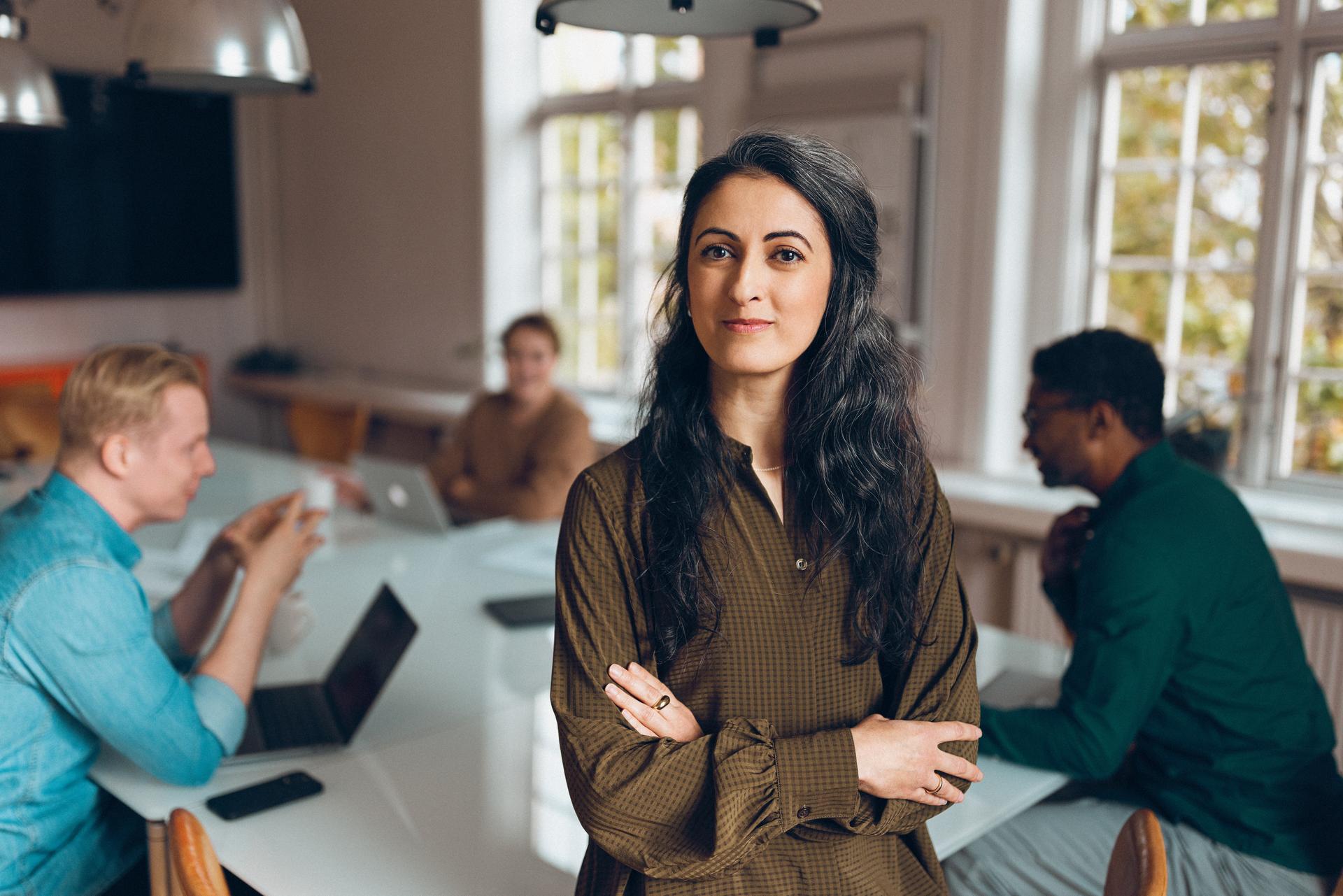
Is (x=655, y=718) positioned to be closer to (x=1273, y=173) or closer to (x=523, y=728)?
(x=523, y=728)

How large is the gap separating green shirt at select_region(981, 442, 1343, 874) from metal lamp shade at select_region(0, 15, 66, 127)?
8.06 ft

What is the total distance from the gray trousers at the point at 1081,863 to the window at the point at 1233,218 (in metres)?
1.58

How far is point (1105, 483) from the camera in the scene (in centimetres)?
197

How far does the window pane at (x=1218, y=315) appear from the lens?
11.4 feet

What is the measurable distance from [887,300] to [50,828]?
9.90 ft

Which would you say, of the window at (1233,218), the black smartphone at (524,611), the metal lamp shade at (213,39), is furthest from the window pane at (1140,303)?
the metal lamp shade at (213,39)

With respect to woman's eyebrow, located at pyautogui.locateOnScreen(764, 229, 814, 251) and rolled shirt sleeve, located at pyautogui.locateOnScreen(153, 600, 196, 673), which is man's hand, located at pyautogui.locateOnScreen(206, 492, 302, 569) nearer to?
rolled shirt sleeve, located at pyautogui.locateOnScreen(153, 600, 196, 673)

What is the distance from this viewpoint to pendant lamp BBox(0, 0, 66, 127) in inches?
100

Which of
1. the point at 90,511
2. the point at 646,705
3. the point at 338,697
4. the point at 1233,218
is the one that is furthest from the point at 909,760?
the point at 1233,218

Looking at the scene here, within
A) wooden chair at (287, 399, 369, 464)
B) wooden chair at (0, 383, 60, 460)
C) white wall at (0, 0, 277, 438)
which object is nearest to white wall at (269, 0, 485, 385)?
white wall at (0, 0, 277, 438)

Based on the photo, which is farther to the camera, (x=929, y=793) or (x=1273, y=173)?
(x=1273, y=173)

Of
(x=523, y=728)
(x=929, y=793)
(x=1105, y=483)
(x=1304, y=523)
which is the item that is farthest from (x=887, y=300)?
(x=929, y=793)

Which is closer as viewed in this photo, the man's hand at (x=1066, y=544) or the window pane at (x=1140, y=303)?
the man's hand at (x=1066, y=544)

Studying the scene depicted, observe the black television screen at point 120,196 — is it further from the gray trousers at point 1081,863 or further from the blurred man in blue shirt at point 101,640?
the gray trousers at point 1081,863
